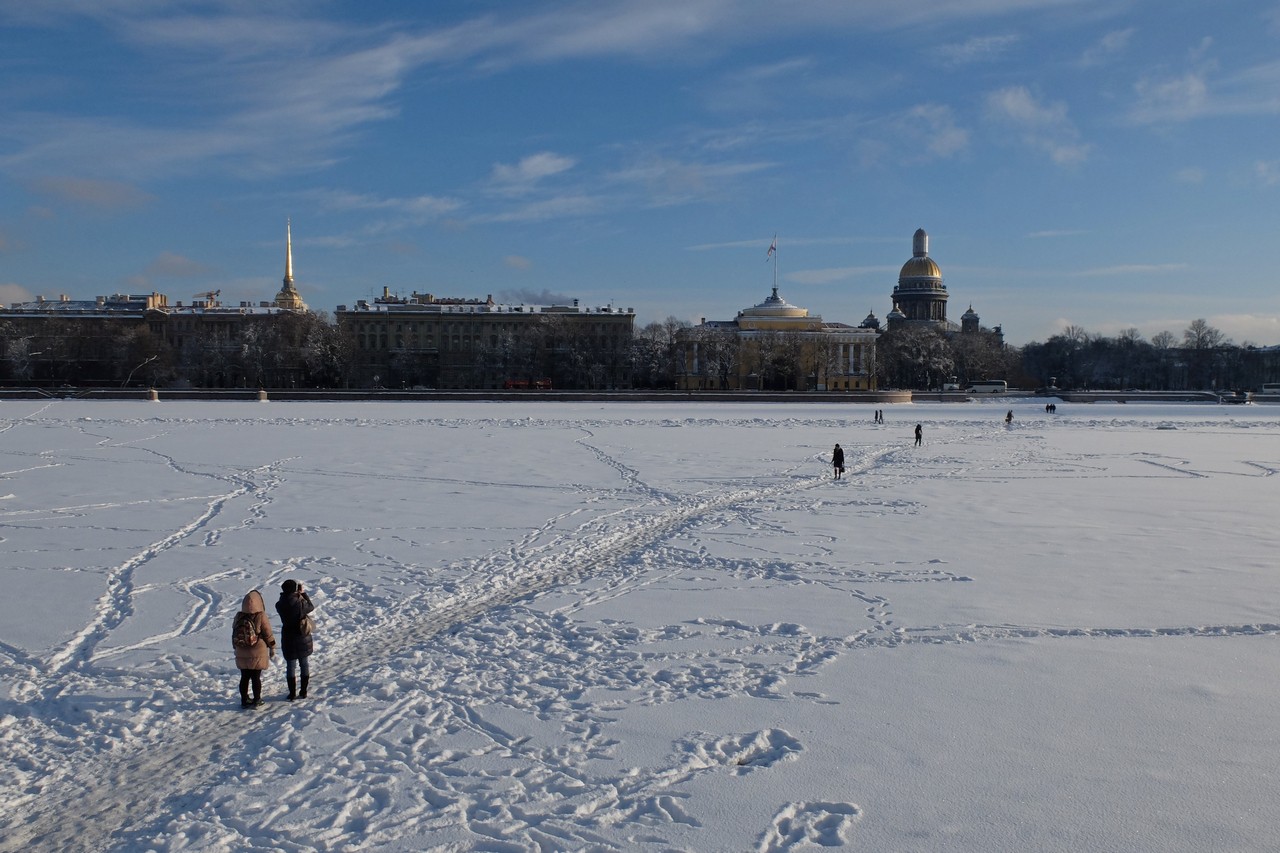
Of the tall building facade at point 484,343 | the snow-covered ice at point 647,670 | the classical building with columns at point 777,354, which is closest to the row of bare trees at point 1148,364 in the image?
the classical building with columns at point 777,354

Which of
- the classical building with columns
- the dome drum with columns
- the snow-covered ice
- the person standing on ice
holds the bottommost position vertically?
the snow-covered ice

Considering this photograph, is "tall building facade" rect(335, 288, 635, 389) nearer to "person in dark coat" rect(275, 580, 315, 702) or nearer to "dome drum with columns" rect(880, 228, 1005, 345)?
"dome drum with columns" rect(880, 228, 1005, 345)

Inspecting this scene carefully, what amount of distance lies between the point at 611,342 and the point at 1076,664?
91.2 m

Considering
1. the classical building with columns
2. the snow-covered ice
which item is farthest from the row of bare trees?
the snow-covered ice

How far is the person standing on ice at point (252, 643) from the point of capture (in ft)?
23.5

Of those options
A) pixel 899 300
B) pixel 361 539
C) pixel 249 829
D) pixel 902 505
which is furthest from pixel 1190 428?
pixel 899 300

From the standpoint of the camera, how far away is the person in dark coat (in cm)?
744

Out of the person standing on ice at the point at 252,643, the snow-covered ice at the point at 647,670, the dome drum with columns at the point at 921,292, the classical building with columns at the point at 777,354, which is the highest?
→ the dome drum with columns at the point at 921,292

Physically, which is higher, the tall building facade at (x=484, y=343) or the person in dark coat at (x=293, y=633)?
the tall building facade at (x=484, y=343)

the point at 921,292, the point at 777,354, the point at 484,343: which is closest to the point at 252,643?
the point at 777,354

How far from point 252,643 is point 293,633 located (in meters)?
0.32

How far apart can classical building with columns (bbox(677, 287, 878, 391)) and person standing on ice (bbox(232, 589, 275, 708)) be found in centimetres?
7358

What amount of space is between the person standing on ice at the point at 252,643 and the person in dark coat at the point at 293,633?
133mm

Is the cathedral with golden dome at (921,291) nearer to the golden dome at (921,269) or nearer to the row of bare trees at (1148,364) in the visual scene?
the golden dome at (921,269)
